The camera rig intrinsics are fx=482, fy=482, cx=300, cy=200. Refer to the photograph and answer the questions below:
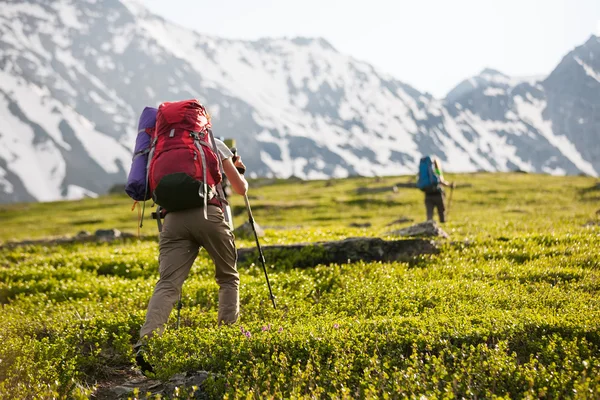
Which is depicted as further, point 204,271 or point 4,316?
point 204,271

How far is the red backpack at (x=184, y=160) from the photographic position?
21.5ft

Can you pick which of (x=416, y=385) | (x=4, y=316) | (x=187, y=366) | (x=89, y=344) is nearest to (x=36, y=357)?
(x=89, y=344)

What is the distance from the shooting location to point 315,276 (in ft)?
34.9

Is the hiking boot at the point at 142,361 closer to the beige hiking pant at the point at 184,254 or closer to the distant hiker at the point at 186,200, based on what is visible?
the distant hiker at the point at 186,200

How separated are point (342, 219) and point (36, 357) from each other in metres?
30.7

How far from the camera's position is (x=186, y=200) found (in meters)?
6.62

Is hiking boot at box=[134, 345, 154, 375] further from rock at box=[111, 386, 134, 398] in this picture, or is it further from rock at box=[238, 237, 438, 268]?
rock at box=[238, 237, 438, 268]

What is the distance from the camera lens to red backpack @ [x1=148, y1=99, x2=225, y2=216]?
6.55 metres

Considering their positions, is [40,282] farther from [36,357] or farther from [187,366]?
[187,366]

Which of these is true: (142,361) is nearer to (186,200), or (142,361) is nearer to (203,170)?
(186,200)

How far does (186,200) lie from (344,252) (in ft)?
20.3

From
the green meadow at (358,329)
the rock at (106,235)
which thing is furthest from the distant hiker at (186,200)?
the rock at (106,235)

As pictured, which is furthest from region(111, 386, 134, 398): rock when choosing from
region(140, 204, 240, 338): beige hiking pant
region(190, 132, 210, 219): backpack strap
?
region(190, 132, 210, 219): backpack strap

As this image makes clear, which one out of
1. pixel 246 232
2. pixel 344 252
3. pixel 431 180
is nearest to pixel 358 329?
pixel 344 252
